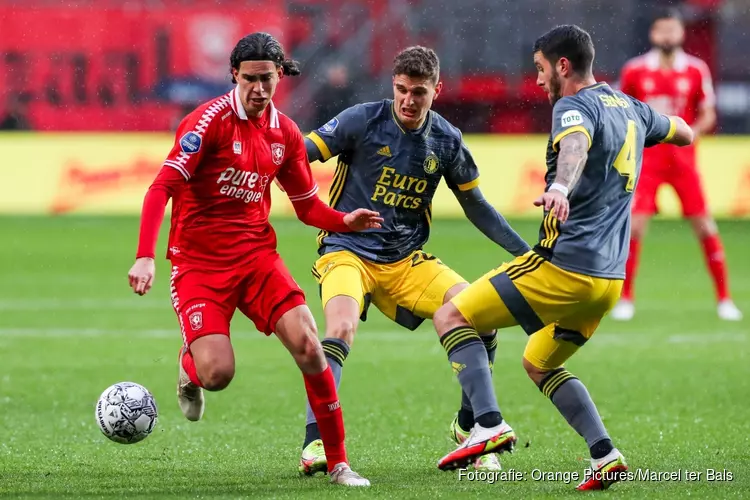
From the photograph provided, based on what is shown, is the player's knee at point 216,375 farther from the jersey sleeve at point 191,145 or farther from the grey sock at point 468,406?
the grey sock at point 468,406

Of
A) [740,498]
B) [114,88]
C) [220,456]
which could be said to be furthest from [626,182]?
[114,88]

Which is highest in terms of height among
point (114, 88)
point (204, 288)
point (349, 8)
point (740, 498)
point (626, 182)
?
point (626, 182)

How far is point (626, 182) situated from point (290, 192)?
1.66m

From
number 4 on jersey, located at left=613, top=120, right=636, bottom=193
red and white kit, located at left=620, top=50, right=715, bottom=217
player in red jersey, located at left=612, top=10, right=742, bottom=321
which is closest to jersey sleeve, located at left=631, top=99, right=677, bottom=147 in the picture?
number 4 on jersey, located at left=613, top=120, right=636, bottom=193

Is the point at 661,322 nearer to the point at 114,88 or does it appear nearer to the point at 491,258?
the point at 491,258

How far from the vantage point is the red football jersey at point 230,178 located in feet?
19.8

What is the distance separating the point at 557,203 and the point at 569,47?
87 centimetres

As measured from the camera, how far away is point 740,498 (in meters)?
5.46

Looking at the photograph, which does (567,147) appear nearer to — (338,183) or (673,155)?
(338,183)

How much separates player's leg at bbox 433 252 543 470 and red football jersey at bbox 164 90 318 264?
3.31ft

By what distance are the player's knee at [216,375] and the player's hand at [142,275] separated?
0.59 m

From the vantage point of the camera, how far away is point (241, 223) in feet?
20.4

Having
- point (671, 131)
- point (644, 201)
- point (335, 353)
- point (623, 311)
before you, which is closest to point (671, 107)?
point (644, 201)

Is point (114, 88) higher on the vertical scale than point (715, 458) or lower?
lower
